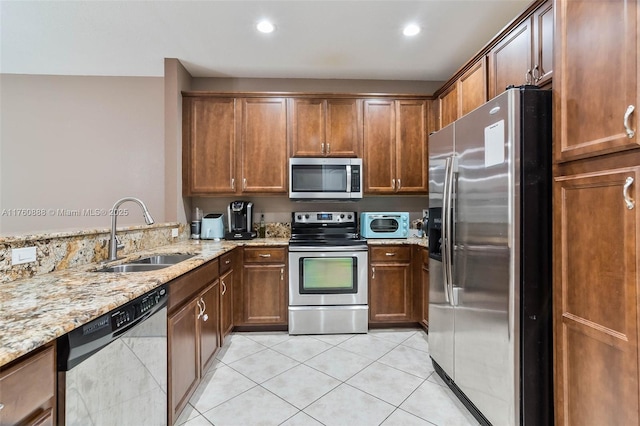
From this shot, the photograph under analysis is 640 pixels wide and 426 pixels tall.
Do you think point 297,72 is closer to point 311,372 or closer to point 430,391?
point 311,372

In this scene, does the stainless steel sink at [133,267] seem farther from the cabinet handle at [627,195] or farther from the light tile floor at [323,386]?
the cabinet handle at [627,195]

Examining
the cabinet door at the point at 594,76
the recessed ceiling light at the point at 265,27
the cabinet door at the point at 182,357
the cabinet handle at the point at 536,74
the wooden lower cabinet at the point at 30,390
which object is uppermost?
the recessed ceiling light at the point at 265,27

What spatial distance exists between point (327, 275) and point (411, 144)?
1741 millimetres

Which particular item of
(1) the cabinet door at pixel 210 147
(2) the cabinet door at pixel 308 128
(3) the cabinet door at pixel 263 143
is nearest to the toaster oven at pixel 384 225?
(2) the cabinet door at pixel 308 128

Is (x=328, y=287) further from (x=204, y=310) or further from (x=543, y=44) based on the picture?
(x=543, y=44)

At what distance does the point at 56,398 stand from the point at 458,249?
6.21 ft

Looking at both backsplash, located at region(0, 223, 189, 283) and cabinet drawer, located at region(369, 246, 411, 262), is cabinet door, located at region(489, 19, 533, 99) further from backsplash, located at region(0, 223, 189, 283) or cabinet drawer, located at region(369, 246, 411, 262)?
backsplash, located at region(0, 223, 189, 283)

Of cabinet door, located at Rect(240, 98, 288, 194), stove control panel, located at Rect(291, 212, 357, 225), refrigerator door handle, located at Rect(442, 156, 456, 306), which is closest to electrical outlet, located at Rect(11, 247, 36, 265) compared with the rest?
cabinet door, located at Rect(240, 98, 288, 194)

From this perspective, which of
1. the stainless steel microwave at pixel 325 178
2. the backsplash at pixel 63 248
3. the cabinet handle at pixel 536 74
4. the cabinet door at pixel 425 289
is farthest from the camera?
the stainless steel microwave at pixel 325 178

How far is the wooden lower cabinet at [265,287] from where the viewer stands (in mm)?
2859

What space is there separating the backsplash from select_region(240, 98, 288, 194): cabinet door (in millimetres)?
1243

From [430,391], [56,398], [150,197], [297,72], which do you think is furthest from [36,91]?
[430,391]

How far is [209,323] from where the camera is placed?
6.84 ft

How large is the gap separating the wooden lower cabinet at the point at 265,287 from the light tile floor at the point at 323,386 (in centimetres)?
22
